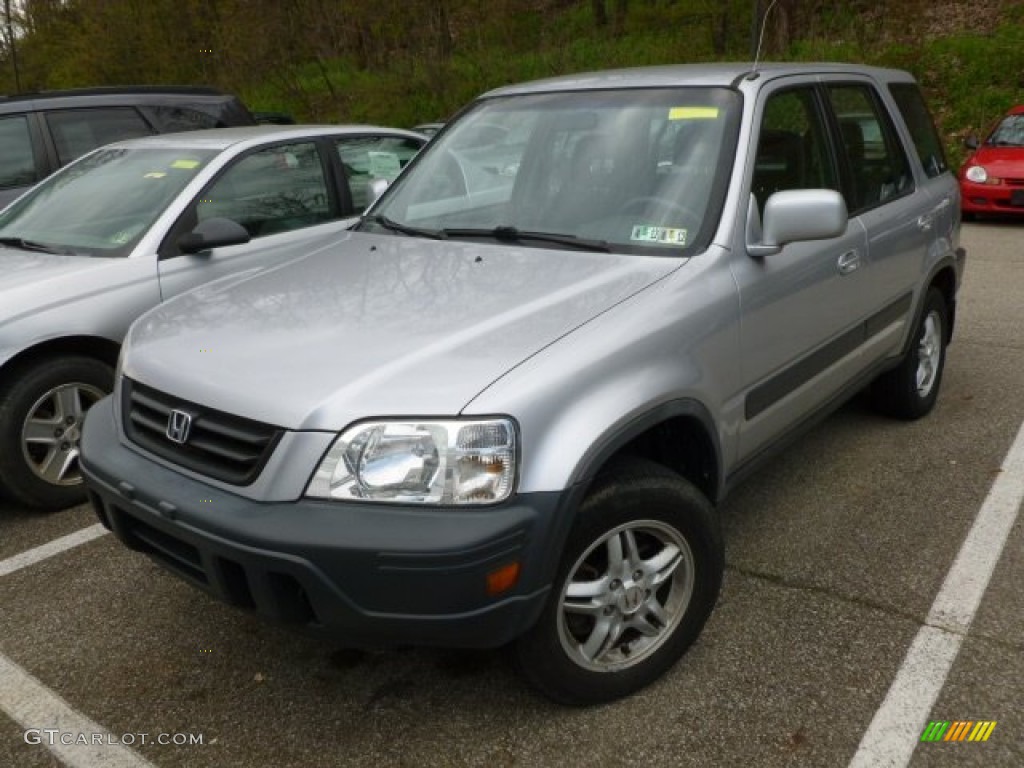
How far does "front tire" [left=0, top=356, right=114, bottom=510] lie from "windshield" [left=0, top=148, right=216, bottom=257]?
64cm

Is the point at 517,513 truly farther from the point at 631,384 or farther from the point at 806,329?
the point at 806,329

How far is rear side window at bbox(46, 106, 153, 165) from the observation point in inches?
256

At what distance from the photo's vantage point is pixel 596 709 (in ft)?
8.36

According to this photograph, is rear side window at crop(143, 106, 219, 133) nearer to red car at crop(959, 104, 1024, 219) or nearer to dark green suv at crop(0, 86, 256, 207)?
dark green suv at crop(0, 86, 256, 207)

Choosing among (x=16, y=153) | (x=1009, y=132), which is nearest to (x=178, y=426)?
(x=16, y=153)

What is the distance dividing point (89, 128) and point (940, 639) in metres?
6.42

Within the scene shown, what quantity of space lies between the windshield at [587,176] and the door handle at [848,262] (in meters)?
0.76

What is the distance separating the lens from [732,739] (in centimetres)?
242

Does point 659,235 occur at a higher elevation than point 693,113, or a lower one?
lower

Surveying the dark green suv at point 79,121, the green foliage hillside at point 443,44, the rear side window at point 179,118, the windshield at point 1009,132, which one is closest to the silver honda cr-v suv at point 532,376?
the rear side window at point 179,118

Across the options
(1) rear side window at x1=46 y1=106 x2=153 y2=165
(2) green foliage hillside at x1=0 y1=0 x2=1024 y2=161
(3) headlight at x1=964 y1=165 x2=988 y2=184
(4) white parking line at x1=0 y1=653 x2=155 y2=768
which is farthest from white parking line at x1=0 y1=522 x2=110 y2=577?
(2) green foliage hillside at x1=0 y1=0 x2=1024 y2=161

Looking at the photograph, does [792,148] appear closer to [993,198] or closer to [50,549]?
[50,549]

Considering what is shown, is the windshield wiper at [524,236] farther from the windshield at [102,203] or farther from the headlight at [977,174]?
the headlight at [977,174]

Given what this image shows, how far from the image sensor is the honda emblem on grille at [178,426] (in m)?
2.38
